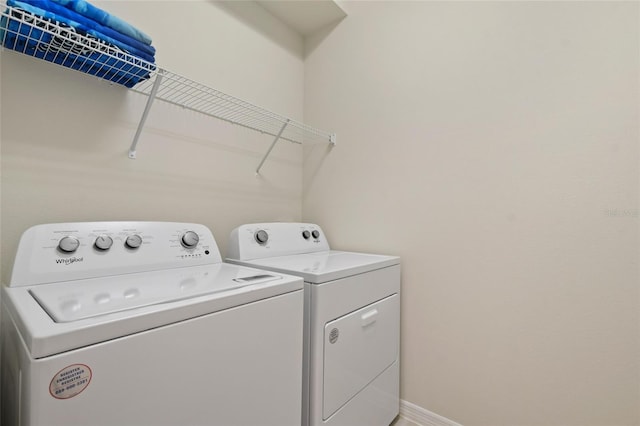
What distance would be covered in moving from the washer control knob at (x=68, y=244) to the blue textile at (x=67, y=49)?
22.8 inches

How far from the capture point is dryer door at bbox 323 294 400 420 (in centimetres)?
111

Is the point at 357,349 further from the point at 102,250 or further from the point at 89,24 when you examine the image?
the point at 89,24

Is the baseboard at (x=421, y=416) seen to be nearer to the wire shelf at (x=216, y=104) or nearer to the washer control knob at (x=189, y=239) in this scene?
the washer control knob at (x=189, y=239)

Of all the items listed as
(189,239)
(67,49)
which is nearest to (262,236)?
(189,239)

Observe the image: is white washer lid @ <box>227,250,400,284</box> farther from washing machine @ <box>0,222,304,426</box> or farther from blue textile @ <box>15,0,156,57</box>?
blue textile @ <box>15,0,156,57</box>

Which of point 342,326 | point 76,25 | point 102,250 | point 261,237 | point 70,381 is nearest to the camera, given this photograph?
point 70,381

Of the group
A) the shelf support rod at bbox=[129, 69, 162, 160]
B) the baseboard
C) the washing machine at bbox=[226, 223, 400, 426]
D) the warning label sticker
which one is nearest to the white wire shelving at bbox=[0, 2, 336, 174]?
the shelf support rod at bbox=[129, 69, 162, 160]

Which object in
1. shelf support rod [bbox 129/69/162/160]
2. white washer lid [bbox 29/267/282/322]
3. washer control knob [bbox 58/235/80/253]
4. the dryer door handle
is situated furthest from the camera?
the dryer door handle

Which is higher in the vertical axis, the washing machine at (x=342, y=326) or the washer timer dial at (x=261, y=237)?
the washer timer dial at (x=261, y=237)

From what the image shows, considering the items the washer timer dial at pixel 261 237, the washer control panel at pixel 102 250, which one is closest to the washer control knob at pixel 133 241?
the washer control panel at pixel 102 250

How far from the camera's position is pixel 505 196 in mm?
1320

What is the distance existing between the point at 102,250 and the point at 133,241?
93 mm

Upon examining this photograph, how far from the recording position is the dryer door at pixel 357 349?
1110 mm

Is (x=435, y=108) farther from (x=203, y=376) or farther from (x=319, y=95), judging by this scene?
(x=203, y=376)
